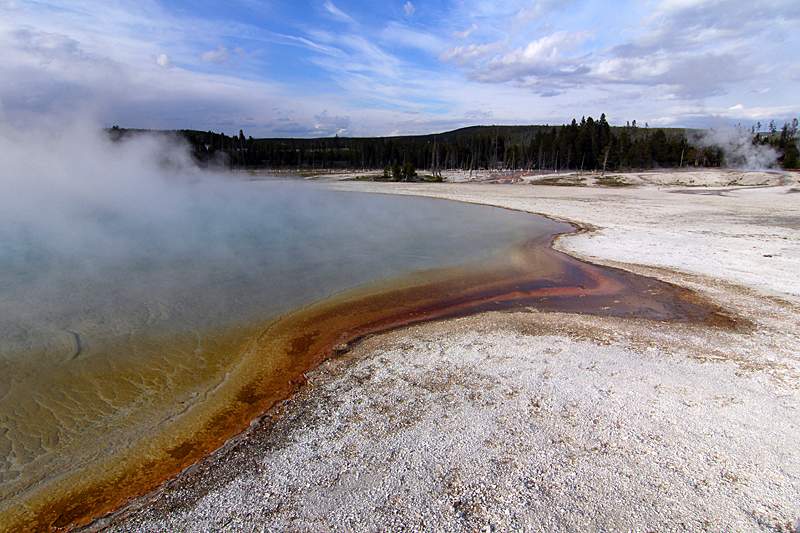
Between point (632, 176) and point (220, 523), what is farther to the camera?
point (632, 176)

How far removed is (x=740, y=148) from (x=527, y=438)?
70207 mm

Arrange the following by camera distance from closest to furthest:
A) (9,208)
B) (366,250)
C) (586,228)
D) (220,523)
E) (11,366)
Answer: (220,523)
(11,366)
(366,250)
(586,228)
(9,208)

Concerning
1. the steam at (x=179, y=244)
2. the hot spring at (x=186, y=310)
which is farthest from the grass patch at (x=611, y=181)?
the hot spring at (x=186, y=310)

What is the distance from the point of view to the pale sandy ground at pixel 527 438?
3047 mm

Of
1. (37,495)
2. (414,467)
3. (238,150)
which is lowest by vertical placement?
(37,495)

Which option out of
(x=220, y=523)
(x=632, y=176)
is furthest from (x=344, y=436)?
(x=632, y=176)

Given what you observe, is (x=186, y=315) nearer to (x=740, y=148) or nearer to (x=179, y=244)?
(x=179, y=244)

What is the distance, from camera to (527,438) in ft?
12.7

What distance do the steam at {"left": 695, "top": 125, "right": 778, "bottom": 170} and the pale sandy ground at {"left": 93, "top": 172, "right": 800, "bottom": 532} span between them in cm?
6101

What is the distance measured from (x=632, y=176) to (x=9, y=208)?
47.7 meters

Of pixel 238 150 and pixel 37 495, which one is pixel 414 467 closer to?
pixel 37 495

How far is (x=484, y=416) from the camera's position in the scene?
4258 millimetres

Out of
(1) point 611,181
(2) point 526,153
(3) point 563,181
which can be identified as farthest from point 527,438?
(2) point 526,153

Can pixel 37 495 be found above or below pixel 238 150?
below
